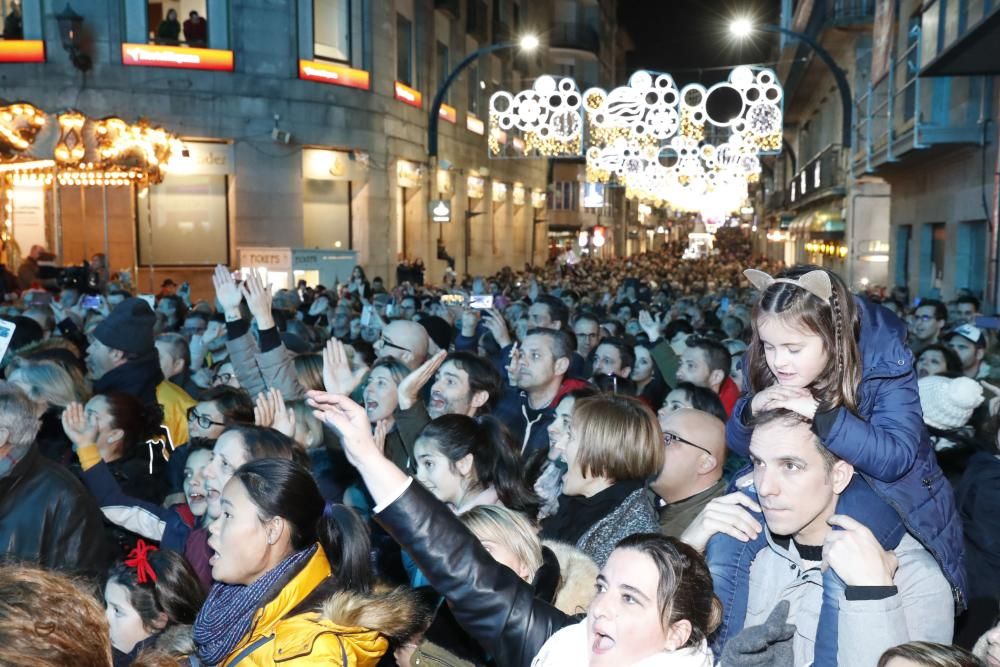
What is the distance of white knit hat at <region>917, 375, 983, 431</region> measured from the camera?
5.08 meters

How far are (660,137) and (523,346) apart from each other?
575 inches

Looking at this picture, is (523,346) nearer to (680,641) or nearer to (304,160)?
Answer: (680,641)

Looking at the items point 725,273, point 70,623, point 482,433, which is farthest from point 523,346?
point 725,273

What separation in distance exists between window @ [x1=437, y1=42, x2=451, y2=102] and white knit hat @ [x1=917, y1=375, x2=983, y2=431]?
106ft

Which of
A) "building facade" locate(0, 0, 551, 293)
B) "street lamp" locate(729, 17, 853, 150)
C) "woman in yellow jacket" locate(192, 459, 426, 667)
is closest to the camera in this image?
"woman in yellow jacket" locate(192, 459, 426, 667)

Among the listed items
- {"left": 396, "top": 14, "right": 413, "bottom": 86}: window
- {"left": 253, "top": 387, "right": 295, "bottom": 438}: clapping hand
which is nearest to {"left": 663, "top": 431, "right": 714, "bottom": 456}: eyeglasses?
{"left": 253, "top": 387, "right": 295, "bottom": 438}: clapping hand

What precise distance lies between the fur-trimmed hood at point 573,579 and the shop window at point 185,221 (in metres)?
25.1

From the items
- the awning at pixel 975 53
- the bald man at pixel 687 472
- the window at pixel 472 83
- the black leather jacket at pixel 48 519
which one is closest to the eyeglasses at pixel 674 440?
the bald man at pixel 687 472

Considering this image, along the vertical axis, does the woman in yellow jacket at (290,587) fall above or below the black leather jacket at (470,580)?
below

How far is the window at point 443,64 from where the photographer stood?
35938mm

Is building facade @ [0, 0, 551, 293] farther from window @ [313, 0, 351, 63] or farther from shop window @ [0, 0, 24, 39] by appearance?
shop window @ [0, 0, 24, 39]

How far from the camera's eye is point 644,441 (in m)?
4.21

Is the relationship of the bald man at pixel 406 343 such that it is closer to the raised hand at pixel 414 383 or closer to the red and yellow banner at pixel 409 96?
the raised hand at pixel 414 383

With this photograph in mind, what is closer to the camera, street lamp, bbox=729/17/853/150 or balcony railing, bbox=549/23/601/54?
street lamp, bbox=729/17/853/150
